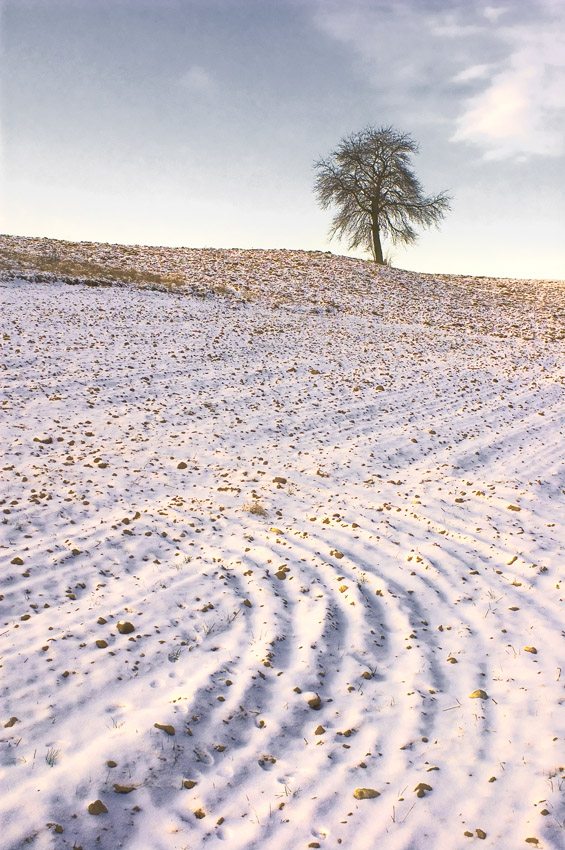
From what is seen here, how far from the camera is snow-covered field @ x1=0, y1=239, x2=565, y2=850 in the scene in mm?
3180

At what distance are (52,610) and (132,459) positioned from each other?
3650 millimetres

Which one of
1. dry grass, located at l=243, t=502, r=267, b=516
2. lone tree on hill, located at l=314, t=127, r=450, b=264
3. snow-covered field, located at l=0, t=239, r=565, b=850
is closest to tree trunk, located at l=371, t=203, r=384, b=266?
lone tree on hill, located at l=314, t=127, r=450, b=264

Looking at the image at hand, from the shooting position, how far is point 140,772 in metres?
3.33

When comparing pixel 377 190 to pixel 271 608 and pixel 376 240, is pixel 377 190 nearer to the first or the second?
pixel 376 240

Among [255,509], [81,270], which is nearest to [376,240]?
[81,270]

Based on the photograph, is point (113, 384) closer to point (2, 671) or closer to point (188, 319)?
point (188, 319)

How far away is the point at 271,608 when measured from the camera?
5.18m

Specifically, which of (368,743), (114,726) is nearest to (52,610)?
(114,726)

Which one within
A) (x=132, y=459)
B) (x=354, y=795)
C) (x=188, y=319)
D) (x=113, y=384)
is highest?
(x=188, y=319)

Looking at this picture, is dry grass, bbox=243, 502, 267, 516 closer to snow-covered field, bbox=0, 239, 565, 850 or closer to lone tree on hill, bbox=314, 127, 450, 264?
snow-covered field, bbox=0, 239, 565, 850

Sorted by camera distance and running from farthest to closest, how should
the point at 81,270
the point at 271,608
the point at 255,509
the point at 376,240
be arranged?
1. the point at 376,240
2. the point at 81,270
3. the point at 255,509
4. the point at 271,608

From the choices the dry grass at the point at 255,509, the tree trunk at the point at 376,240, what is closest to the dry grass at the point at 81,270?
the dry grass at the point at 255,509

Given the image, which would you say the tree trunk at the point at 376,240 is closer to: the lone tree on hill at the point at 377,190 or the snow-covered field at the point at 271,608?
the lone tree on hill at the point at 377,190

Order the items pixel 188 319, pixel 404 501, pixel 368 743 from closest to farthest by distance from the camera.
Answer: pixel 368 743
pixel 404 501
pixel 188 319
